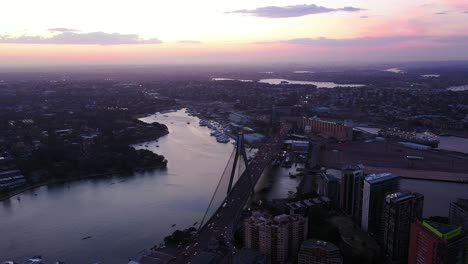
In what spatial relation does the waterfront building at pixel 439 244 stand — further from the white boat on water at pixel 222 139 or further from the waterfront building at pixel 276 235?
the white boat on water at pixel 222 139

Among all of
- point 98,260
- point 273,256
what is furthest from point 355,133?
point 98,260

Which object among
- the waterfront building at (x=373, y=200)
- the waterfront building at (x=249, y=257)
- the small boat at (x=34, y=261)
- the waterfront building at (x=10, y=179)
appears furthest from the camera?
the waterfront building at (x=10, y=179)

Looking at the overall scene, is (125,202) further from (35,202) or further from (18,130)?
(18,130)

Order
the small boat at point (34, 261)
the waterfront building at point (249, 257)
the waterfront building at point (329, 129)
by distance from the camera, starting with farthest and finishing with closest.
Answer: the waterfront building at point (329, 129)
the small boat at point (34, 261)
the waterfront building at point (249, 257)

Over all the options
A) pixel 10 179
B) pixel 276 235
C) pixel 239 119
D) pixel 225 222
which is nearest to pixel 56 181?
pixel 10 179

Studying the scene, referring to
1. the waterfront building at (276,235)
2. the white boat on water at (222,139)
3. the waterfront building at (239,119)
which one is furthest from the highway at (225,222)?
the waterfront building at (239,119)

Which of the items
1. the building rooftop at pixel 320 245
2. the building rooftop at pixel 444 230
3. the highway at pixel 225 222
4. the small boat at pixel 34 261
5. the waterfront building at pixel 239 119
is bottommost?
the small boat at pixel 34 261
